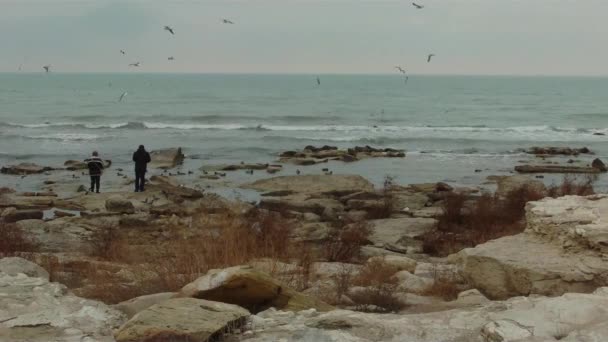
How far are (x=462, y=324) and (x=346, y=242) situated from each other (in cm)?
738

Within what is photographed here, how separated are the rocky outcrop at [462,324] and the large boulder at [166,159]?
25.5 m

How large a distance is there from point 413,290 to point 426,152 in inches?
1174

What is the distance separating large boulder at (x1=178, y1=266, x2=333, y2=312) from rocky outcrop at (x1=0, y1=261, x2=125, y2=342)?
772 millimetres

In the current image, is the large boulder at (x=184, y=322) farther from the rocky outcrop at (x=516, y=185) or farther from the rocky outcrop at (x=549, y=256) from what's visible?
the rocky outcrop at (x=516, y=185)

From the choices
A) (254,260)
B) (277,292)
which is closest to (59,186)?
(254,260)

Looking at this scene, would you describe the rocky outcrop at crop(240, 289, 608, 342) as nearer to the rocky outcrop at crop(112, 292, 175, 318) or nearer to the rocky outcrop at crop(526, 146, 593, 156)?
the rocky outcrop at crop(112, 292, 175, 318)

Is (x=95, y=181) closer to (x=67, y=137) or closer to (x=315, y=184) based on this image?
(x=315, y=184)

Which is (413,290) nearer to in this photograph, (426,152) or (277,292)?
(277,292)

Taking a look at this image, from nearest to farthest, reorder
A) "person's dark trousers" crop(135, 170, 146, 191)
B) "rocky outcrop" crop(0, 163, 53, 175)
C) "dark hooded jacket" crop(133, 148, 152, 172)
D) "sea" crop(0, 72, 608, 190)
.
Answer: "dark hooded jacket" crop(133, 148, 152, 172), "person's dark trousers" crop(135, 170, 146, 191), "rocky outcrop" crop(0, 163, 53, 175), "sea" crop(0, 72, 608, 190)

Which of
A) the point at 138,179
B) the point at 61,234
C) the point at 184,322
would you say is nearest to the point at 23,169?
the point at 138,179

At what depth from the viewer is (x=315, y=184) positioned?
23906 mm

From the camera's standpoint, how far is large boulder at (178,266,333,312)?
6.30m

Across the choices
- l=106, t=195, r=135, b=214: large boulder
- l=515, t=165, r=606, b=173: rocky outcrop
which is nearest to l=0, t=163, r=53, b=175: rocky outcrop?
l=106, t=195, r=135, b=214: large boulder

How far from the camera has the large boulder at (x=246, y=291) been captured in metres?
6.30
